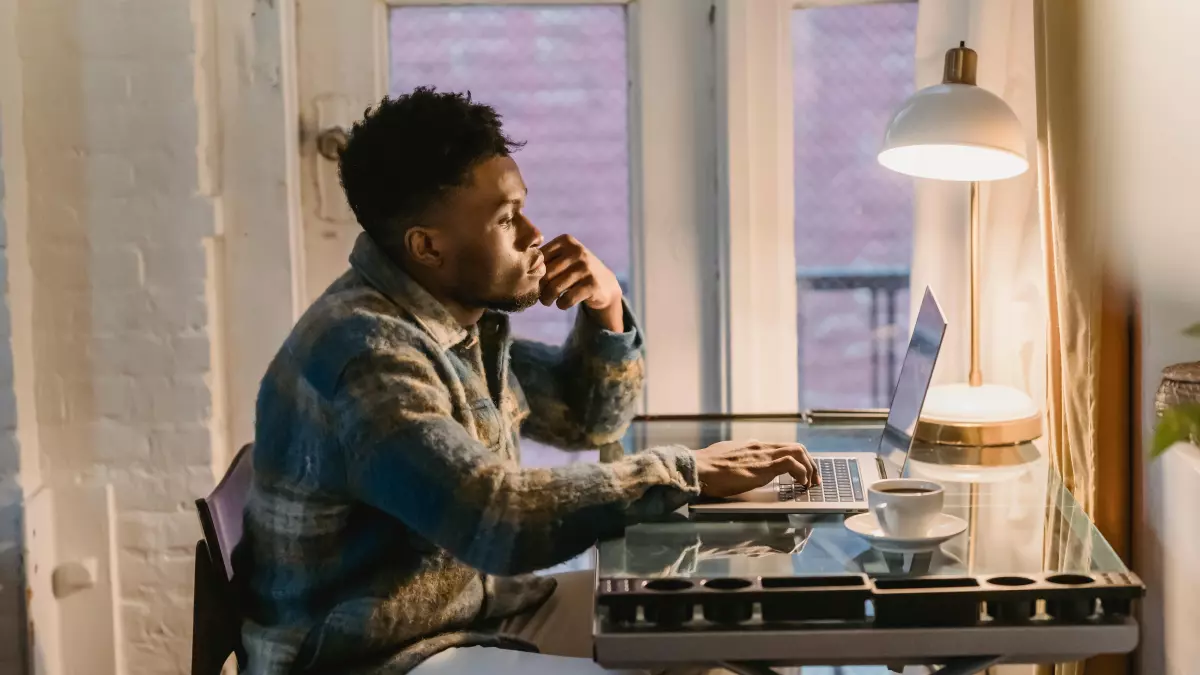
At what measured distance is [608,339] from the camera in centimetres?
171

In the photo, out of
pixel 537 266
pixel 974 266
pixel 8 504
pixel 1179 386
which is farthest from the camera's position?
pixel 8 504

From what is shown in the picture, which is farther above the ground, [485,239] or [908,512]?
[485,239]

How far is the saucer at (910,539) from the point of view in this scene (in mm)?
1205

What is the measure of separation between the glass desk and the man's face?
0.34 metres

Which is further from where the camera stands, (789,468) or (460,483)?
(789,468)

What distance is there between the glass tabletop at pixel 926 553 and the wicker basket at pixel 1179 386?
0.54ft

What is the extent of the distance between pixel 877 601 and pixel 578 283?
29.1 inches

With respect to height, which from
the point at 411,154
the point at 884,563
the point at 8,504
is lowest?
the point at 8,504

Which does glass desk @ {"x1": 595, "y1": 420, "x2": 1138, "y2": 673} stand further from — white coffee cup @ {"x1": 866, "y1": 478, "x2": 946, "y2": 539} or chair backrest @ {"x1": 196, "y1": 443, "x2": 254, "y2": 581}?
chair backrest @ {"x1": 196, "y1": 443, "x2": 254, "y2": 581}

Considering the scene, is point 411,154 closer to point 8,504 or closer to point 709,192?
point 709,192

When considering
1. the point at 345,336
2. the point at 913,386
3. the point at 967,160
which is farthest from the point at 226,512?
the point at 967,160

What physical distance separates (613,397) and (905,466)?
43 cm

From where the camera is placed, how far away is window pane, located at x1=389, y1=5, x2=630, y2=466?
2.22 meters

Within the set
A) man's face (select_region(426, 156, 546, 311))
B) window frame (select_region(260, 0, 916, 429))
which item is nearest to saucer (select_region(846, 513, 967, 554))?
man's face (select_region(426, 156, 546, 311))
